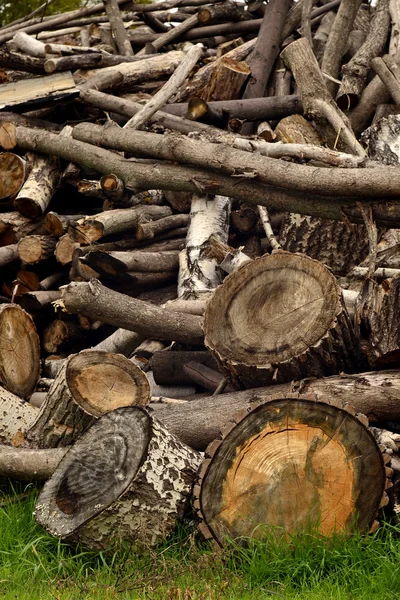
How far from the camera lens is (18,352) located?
7.00m

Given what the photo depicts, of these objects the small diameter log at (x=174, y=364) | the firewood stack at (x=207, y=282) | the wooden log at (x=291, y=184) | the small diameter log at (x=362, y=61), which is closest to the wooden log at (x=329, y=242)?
the firewood stack at (x=207, y=282)

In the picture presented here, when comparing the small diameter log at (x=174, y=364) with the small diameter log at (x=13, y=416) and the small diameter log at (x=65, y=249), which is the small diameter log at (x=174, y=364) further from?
the small diameter log at (x=65, y=249)

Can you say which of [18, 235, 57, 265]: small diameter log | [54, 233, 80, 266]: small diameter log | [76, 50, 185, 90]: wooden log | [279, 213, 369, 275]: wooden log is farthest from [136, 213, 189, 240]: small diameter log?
[76, 50, 185, 90]: wooden log

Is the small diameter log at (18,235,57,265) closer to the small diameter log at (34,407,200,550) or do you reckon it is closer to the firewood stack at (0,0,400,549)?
the firewood stack at (0,0,400,549)

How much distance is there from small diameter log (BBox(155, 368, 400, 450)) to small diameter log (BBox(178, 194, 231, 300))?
1.75 m

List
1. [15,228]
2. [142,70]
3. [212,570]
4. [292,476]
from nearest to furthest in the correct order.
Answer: [212,570] → [292,476] → [15,228] → [142,70]

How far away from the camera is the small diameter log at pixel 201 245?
7.73 meters

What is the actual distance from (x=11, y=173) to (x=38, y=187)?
0.45 meters

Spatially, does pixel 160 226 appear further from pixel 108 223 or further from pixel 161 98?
pixel 161 98

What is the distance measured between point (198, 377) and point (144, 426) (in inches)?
63.3

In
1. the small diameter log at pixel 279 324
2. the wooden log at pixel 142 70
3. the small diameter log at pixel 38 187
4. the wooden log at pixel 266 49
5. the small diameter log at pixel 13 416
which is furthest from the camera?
the wooden log at pixel 142 70

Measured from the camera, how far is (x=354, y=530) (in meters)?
4.84

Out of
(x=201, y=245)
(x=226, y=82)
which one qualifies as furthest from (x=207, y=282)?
(x=226, y=82)

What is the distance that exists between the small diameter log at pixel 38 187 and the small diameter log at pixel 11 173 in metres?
0.10
